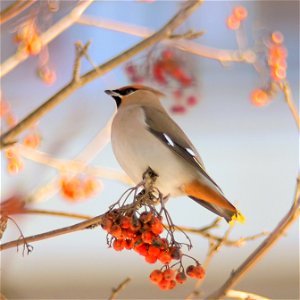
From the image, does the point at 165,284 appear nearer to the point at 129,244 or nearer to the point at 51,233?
the point at 129,244

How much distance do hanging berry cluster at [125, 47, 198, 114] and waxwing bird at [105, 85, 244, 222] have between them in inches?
4.7

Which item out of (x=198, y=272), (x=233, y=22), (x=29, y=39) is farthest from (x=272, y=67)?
(x=198, y=272)

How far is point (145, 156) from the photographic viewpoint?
227 cm

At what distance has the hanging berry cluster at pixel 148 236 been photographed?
64.7 inches

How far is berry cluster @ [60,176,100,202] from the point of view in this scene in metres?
2.43

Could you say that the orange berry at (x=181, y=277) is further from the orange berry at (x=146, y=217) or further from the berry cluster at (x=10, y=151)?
the berry cluster at (x=10, y=151)

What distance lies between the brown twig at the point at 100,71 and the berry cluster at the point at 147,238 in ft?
1.01

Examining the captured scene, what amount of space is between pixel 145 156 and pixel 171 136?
203mm

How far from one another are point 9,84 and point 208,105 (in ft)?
12.1

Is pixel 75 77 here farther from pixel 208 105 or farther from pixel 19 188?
pixel 208 105

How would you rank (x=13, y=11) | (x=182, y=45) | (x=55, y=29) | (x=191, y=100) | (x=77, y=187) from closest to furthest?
(x=13, y=11)
(x=55, y=29)
(x=182, y=45)
(x=77, y=187)
(x=191, y=100)

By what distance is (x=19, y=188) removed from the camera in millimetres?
1197

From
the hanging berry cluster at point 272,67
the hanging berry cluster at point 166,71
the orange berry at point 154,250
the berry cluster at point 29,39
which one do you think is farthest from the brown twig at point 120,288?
the hanging berry cluster at point 272,67

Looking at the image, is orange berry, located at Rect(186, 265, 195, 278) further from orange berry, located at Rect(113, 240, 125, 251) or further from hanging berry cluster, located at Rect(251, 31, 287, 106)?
hanging berry cluster, located at Rect(251, 31, 287, 106)
